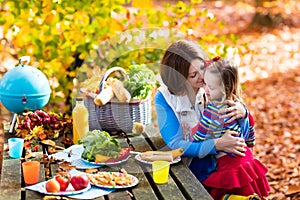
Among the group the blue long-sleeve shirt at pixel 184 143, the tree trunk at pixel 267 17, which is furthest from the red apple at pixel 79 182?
the tree trunk at pixel 267 17

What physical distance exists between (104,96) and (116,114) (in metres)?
0.15

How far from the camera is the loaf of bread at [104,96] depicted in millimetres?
3059

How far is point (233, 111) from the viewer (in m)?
2.76

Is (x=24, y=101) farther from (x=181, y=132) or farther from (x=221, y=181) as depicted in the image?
(x=221, y=181)

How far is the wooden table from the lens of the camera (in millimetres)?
2271

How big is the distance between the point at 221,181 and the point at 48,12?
196 centimetres

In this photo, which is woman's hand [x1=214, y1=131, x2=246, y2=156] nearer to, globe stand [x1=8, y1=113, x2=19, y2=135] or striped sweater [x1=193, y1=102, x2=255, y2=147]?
striped sweater [x1=193, y1=102, x2=255, y2=147]

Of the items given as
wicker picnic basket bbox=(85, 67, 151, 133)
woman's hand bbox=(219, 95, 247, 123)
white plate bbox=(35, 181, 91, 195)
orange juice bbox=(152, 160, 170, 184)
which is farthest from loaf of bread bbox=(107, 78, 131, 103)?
white plate bbox=(35, 181, 91, 195)

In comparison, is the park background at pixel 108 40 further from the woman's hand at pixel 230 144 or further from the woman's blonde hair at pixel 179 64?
the woman's hand at pixel 230 144

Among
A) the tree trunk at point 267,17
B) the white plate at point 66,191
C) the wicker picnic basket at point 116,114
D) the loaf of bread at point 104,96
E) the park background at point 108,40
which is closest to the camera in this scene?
the white plate at point 66,191

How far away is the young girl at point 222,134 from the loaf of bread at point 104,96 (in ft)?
1.86

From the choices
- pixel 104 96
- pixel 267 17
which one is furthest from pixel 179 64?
pixel 267 17

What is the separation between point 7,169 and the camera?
102 inches

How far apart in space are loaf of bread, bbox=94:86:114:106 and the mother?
0.97 feet
